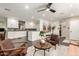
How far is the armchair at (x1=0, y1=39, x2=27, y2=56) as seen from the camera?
208cm

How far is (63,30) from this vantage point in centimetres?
214

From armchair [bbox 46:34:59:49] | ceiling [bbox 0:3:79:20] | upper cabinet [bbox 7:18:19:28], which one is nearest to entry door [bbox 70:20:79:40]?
ceiling [bbox 0:3:79:20]

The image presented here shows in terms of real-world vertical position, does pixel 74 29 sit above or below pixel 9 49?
above

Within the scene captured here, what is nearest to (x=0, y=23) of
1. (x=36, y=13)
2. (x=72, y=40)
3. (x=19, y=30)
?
(x=19, y=30)

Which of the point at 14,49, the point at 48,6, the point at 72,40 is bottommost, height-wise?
the point at 14,49

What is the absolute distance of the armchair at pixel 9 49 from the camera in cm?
208

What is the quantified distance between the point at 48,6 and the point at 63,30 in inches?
23.6

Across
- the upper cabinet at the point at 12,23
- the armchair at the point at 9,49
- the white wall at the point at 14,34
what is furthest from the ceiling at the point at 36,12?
the armchair at the point at 9,49

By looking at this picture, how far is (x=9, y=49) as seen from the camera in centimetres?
208

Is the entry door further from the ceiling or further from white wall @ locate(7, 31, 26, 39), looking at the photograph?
white wall @ locate(7, 31, 26, 39)

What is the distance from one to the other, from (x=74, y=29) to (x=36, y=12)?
2.91 feet

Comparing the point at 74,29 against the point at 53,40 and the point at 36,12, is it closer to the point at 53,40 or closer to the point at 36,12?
the point at 53,40

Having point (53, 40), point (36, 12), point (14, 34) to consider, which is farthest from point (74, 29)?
point (14, 34)

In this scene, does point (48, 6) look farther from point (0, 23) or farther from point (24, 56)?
point (24, 56)
